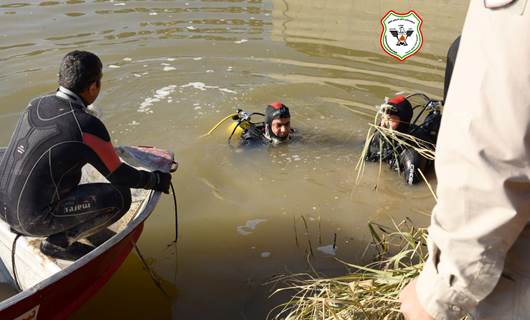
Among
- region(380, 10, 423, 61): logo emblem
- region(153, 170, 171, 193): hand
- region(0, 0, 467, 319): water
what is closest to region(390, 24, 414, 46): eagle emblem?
region(380, 10, 423, 61): logo emblem

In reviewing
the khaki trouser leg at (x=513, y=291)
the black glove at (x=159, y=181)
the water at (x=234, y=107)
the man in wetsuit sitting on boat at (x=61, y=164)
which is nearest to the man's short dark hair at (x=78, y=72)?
the man in wetsuit sitting on boat at (x=61, y=164)

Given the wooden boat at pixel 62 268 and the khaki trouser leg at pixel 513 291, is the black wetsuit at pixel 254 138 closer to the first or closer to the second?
the wooden boat at pixel 62 268

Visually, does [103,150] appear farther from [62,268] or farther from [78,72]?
[62,268]

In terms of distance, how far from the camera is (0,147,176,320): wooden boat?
3109mm

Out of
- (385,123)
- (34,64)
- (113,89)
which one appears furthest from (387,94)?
(34,64)

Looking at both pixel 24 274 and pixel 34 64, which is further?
pixel 34 64

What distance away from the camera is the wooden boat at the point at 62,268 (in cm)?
311

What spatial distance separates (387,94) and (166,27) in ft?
13.7

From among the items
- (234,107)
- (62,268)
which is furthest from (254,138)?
(62,268)

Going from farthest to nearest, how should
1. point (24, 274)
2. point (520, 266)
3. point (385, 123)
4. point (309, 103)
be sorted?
1. point (309, 103)
2. point (385, 123)
3. point (24, 274)
4. point (520, 266)

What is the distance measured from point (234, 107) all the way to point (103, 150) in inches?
155

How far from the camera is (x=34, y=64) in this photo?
8039 millimetres

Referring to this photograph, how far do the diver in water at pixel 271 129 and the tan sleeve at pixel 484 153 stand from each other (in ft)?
15.3

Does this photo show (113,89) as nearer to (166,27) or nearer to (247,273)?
(166,27)
